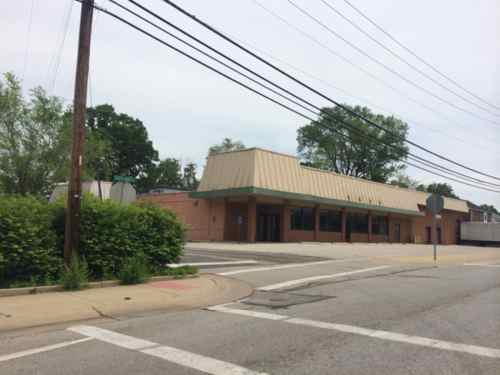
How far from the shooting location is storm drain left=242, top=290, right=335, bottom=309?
9.34 meters

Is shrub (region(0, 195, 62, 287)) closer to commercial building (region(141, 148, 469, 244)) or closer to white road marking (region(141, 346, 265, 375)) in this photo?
white road marking (region(141, 346, 265, 375))

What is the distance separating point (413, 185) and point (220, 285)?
85133mm

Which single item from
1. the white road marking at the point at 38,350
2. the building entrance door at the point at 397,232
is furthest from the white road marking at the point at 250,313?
the building entrance door at the point at 397,232

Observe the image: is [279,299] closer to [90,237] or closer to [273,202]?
[90,237]

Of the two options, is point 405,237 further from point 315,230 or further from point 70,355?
point 70,355

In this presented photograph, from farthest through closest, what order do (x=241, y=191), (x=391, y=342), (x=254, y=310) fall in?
(x=241, y=191), (x=254, y=310), (x=391, y=342)

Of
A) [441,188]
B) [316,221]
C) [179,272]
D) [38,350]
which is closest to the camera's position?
[38,350]

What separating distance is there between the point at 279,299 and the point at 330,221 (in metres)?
29.9

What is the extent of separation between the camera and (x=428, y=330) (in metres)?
6.97

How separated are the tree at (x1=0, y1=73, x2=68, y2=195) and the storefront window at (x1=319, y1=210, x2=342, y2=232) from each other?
19.7 m

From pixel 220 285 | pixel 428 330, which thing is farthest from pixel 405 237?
pixel 428 330

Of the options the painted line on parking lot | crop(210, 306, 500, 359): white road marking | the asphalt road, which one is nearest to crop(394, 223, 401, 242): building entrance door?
the asphalt road

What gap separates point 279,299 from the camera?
9922 mm

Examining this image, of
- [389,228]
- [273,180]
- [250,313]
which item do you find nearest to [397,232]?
[389,228]
